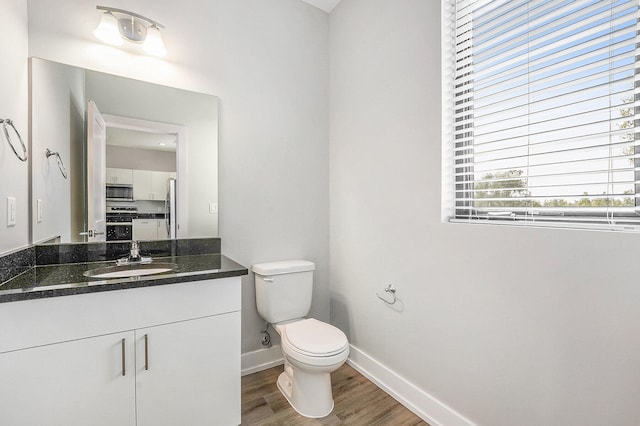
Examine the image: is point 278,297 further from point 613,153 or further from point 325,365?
point 613,153

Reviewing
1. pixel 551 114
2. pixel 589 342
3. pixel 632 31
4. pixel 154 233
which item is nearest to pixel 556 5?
pixel 632 31

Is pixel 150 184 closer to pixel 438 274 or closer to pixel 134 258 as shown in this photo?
pixel 134 258

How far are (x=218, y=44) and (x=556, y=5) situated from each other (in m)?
1.82

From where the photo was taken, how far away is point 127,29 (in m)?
1.74

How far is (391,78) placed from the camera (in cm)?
196

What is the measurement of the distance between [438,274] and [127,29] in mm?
2165

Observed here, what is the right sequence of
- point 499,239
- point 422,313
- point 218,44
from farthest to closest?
point 218,44
point 422,313
point 499,239

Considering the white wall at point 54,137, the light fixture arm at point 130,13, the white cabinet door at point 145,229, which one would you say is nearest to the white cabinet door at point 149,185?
the white cabinet door at point 145,229

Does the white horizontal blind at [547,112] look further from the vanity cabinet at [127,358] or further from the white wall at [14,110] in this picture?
the white wall at [14,110]

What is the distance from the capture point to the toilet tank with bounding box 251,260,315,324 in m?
2.08

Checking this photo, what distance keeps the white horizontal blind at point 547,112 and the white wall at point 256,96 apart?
1130 mm

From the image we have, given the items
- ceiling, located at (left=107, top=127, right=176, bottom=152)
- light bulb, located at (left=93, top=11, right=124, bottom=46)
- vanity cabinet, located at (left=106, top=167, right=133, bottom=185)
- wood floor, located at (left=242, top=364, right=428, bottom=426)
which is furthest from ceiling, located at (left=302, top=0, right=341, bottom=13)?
wood floor, located at (left=242, top=364, right=428, bottom=426)

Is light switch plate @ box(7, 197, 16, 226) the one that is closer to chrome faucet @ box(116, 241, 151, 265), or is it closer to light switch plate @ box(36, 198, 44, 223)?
light switch plate @ box(36, 198, 44, 223)

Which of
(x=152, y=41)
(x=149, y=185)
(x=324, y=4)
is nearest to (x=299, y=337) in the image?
(x=149, y=185)
